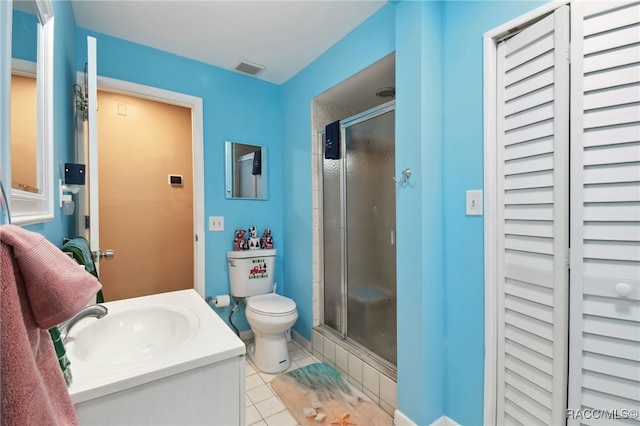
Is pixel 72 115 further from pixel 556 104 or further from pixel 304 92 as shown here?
pixel 556 104

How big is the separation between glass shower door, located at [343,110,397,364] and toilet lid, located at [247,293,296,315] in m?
0.47

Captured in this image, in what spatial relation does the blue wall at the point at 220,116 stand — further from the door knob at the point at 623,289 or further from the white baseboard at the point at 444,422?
the door knob at the point at 623,289

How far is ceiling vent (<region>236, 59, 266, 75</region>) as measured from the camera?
228cm

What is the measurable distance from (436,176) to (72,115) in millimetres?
2083

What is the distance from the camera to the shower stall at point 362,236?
181cm

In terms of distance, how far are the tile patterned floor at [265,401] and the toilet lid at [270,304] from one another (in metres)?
0.46

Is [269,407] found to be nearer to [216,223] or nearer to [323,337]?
[323,337]

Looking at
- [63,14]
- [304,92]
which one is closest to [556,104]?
[304,92]

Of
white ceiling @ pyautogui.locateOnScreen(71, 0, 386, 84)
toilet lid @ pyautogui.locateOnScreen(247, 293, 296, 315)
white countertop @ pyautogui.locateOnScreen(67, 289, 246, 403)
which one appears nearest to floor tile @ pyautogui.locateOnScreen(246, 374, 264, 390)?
toilet lid @ pyautogui.locateOnScreen(247, 293, 296, 315)

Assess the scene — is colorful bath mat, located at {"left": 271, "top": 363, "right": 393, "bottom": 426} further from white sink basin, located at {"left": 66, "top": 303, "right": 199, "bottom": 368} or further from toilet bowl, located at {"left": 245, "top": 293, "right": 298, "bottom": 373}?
white sink basin, located at {"left": 66, "top": 303, "right": 199, "bottom": 368}

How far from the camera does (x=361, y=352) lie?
1.94 m

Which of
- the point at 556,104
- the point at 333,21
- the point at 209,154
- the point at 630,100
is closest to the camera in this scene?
the point at 630,100

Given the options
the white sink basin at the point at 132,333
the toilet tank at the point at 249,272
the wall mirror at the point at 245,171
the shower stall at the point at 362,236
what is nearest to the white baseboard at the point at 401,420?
the shower stall at the point at 362,236

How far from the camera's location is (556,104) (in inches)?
42.1
